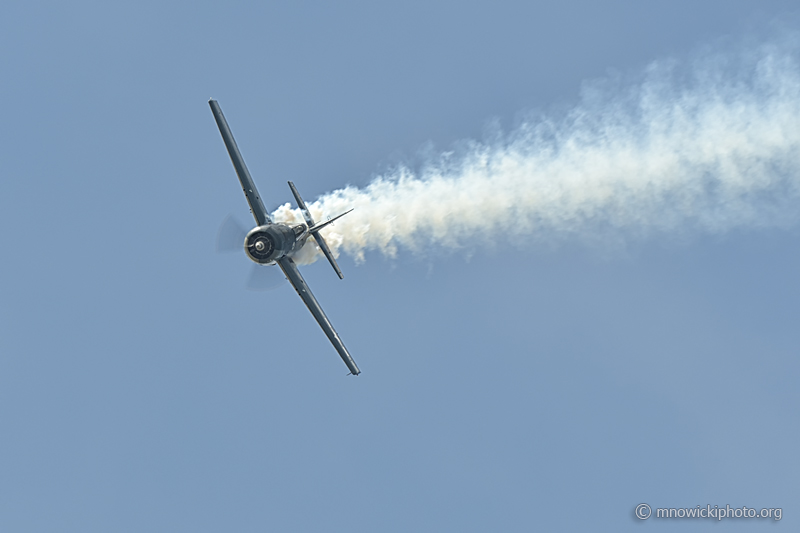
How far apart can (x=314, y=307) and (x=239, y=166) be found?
971 cm

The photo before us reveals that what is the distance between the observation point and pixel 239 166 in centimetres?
3772

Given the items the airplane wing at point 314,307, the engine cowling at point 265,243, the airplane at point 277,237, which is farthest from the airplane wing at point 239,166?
the airplane wing at point 314,307

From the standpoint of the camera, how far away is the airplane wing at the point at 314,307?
124 ft

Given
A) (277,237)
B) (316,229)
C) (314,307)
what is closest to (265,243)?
(277,237)

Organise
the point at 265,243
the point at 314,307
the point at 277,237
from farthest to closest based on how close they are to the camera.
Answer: the point at 314,307, the point at 277,237, the point at 265,243

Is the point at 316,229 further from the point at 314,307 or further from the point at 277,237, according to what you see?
the point at 314,307

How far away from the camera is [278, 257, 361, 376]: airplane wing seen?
37.9 metres

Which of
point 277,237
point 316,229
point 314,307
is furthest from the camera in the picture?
point 314,307

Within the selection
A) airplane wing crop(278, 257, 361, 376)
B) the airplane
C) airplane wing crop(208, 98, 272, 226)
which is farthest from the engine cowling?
airplane wing crop(208, 98, 272, 226)

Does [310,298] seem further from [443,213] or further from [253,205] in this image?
[443,213]

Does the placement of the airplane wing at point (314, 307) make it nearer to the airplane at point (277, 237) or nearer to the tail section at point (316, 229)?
the airplane at point (277, 237)

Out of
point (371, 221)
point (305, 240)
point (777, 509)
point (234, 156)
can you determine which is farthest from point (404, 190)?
point (777, 509)

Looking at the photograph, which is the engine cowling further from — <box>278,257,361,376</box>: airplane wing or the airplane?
<box>278,257,361,376</box>: airplane wing

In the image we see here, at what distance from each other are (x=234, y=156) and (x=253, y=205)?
10.6 feet
